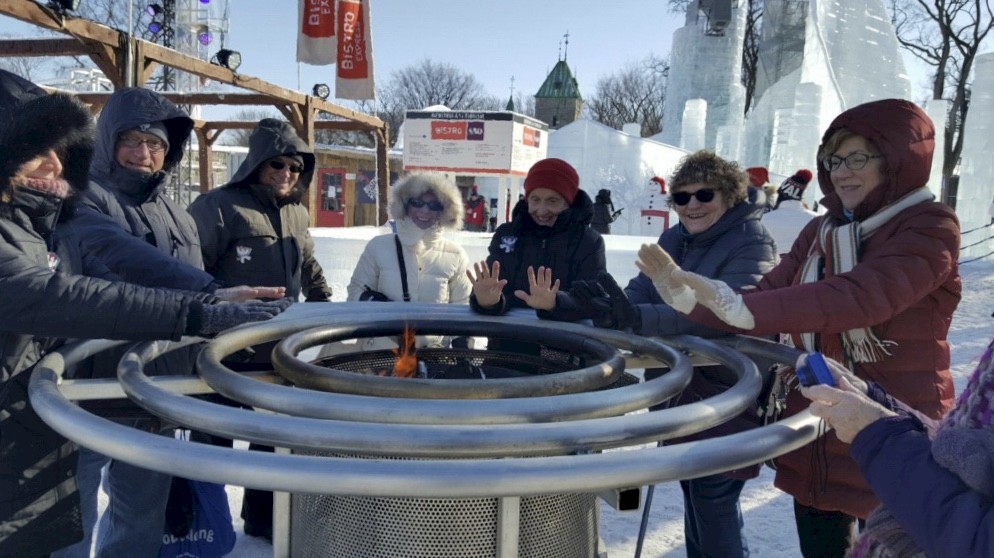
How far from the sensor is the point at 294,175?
130 inches

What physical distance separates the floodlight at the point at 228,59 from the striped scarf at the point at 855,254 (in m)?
9.03

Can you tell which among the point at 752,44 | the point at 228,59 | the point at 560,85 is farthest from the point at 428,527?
the point at 560,85

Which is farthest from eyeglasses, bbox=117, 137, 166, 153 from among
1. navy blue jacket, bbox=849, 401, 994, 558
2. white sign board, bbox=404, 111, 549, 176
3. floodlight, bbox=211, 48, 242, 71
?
white sign board, bbox=404, 111, 549, 176

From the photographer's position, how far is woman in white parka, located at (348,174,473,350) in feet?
11.0

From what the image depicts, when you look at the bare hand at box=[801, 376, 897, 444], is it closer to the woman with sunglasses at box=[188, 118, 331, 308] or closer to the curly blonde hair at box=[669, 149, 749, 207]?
the curly blonde hair at box=[669, 149, 749, 207]

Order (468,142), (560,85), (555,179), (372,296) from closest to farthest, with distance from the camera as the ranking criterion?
(555,179) < (372,296) < (468,142) < (560,85)

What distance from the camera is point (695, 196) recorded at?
99.7 inches

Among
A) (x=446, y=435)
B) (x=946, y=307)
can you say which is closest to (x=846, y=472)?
(x=946, y=307)

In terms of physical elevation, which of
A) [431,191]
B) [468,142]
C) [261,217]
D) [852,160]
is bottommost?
[261,217]

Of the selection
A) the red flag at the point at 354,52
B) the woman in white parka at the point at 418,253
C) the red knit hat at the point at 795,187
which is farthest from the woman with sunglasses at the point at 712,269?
the red flag at the point at 354,52

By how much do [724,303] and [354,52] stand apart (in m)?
10.3

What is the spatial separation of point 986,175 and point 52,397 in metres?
15.6

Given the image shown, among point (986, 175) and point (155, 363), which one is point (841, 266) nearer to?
point (155, 363)

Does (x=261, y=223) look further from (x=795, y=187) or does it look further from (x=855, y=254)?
(x=795, y=187)
